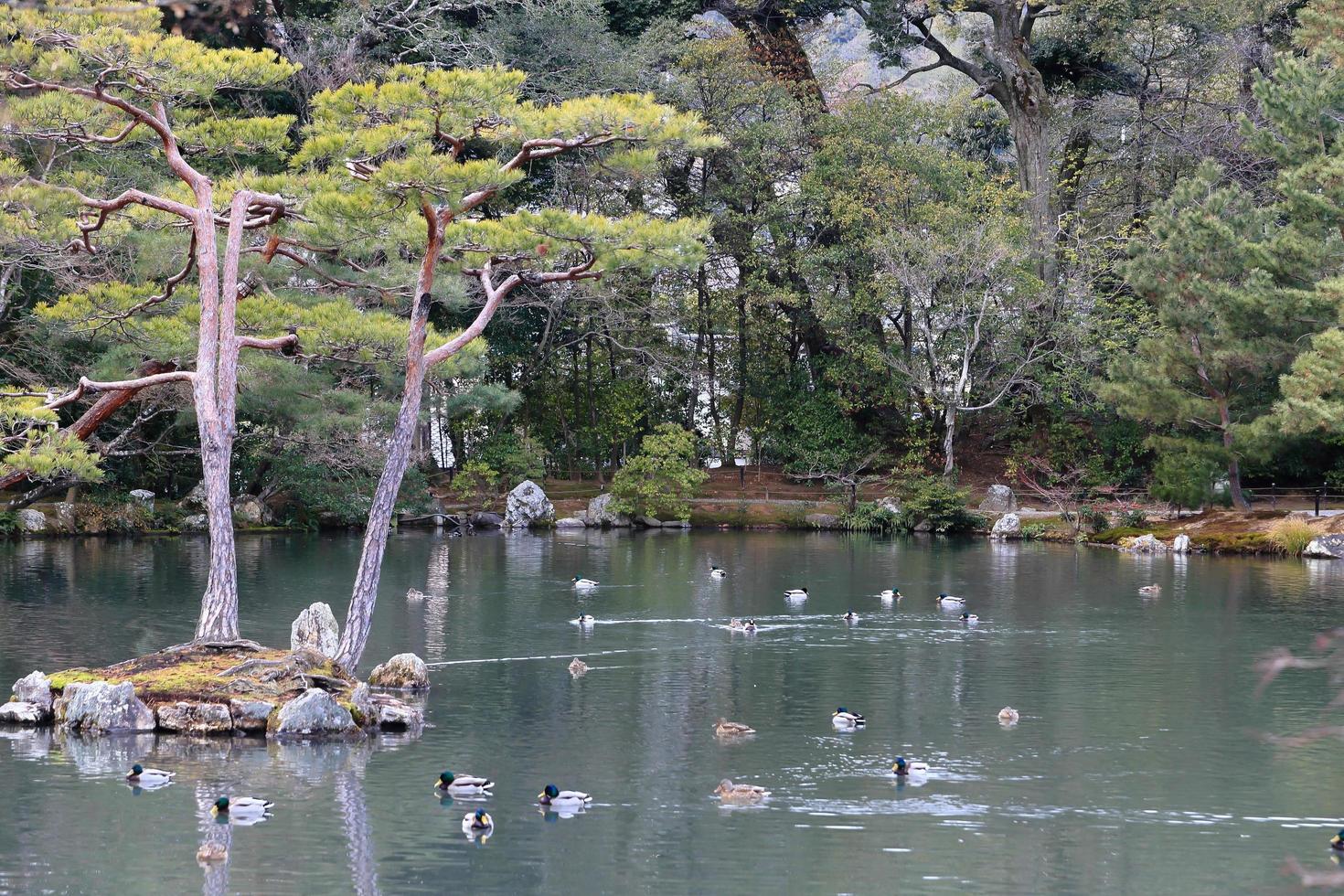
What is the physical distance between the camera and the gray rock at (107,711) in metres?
15.3

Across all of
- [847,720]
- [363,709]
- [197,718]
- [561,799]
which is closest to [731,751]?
[847,720]

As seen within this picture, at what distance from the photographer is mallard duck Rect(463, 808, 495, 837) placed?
476 inches

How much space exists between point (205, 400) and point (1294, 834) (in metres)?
11.8

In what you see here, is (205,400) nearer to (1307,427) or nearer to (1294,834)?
(1294,834)

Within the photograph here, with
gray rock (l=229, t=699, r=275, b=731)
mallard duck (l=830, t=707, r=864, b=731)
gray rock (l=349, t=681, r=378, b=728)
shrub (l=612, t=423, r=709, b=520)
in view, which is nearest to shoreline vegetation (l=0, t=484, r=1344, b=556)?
shrub (l=612, t=423, r=709, b=520)

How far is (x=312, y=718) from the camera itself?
49.9ft

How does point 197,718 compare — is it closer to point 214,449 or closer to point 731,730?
point 214,449

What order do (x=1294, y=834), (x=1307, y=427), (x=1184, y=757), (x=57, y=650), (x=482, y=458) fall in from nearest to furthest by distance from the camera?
(x=1294, y=834)
(x=1184, y=757)
(x=57, y=650)
(x=1307, y=427)
(x=482, y=458)

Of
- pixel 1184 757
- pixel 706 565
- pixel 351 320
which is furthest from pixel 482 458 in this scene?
pixel 1184 757

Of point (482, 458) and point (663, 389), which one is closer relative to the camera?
point (482, 458)

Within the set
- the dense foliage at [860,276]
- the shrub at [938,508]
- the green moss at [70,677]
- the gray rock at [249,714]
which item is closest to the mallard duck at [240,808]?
the gray rock at [249,714]

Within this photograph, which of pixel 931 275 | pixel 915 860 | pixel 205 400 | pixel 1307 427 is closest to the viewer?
pixel 915 860

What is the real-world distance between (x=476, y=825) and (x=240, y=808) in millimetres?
1970

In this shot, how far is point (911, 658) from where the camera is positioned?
67.8 feet
